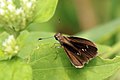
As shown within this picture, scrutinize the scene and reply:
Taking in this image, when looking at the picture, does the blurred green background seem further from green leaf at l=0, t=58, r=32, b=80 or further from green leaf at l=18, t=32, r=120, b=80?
green leaf at l=0, t=58, r=32, b=80

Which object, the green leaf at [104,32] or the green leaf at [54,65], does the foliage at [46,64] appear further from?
the green leaf at [104,32]

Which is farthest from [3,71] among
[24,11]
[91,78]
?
[91,78]

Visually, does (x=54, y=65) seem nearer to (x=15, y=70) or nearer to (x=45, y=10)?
(x=15, y=70)

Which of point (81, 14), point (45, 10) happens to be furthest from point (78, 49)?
point (81, 14)

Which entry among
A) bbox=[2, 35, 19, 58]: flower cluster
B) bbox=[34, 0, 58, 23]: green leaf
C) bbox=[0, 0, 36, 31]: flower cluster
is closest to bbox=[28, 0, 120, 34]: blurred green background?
bbox=[34, 0, 58, 23]: green leaf

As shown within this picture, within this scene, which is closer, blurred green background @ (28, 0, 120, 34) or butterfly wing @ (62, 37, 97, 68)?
butterfly wing @ (62, 37, 97, 68)
